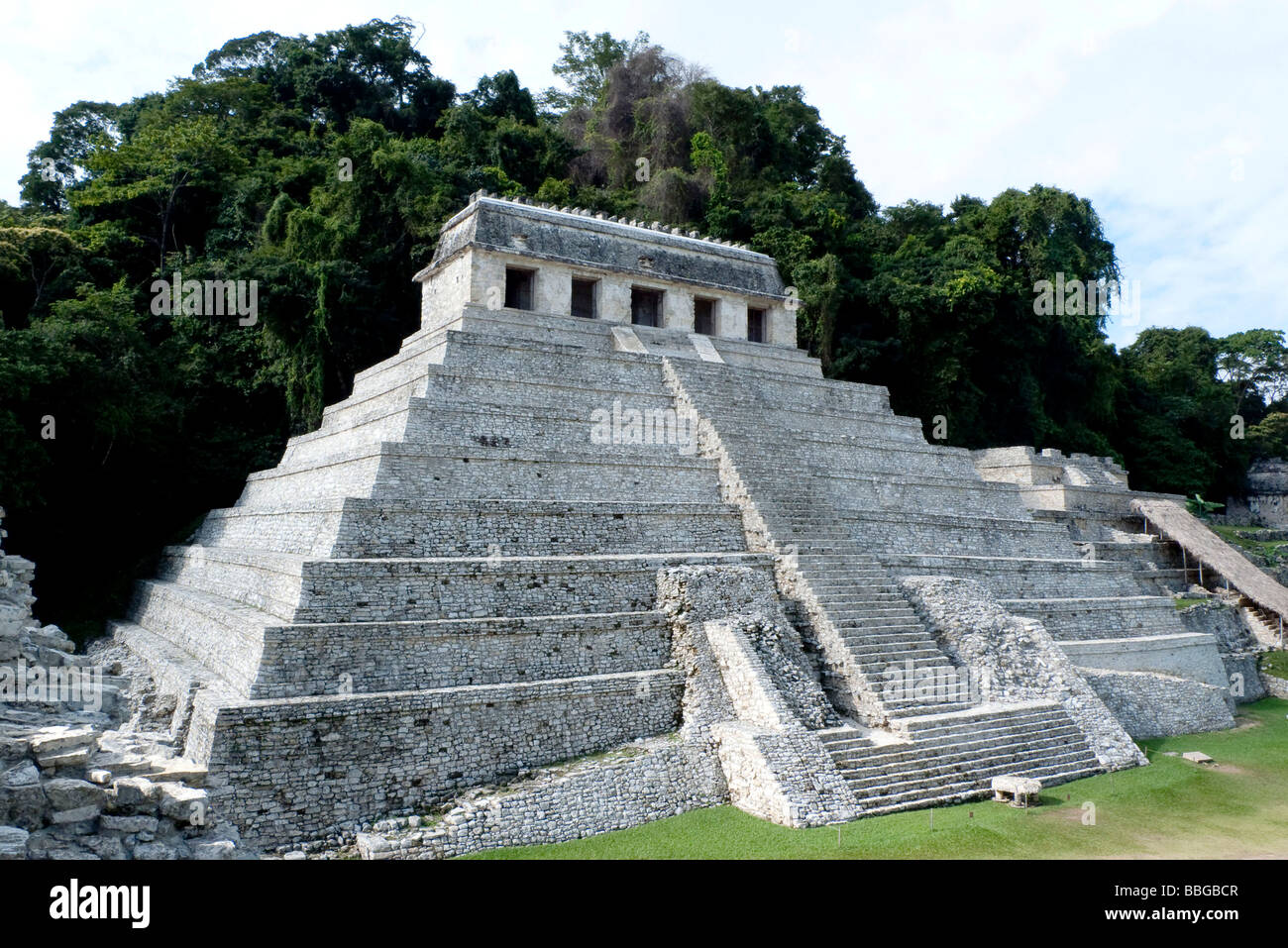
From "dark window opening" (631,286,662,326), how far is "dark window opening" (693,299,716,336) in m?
1.11

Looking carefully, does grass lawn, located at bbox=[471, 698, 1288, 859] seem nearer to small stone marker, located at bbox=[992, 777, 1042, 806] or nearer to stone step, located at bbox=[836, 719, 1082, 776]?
small stone marker, located at bbox=[992, 777, 1042, 806]

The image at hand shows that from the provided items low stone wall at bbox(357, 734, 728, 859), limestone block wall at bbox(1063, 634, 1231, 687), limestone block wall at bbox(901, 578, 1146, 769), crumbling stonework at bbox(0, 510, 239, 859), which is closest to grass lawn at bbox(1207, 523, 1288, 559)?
limestone block wall at bbox(1063, 634, 1231, 687)

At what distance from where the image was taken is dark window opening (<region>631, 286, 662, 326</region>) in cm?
2194

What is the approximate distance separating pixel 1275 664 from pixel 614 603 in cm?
1602

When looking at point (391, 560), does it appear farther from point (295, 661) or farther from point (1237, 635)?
point (1237, 635)

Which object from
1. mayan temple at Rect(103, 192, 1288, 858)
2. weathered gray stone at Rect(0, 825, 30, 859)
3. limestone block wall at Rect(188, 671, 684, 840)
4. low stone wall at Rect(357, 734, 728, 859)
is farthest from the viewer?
mayan temple at Rect(103, 192, 1288, 858)

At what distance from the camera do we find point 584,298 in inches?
838

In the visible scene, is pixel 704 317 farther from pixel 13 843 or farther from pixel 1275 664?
pixel 13 843

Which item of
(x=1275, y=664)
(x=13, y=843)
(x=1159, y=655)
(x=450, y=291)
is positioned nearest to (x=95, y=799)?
(x=13, y=843)

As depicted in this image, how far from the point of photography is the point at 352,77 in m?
38.3

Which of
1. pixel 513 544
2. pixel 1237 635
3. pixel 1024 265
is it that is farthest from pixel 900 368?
pixel 513 544

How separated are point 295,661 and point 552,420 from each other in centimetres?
696

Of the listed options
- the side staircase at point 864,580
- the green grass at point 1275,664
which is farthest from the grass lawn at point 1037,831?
the green grass at point 1275,664

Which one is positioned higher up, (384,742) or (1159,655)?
(384,742)
